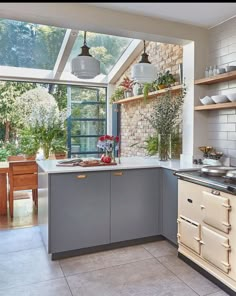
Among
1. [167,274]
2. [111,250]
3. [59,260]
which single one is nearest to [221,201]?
[167,274]

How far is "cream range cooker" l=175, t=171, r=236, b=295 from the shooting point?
2.13 m

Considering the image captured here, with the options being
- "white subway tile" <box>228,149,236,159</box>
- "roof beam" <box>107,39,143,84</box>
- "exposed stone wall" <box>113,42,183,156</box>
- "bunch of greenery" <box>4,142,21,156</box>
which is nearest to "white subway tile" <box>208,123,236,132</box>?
"white subway tile" <box>228,149,236,159</box>

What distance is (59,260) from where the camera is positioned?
276 centimetres

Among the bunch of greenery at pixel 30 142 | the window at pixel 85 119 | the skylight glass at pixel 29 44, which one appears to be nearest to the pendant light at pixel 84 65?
the skylight glass at pixel 29 44

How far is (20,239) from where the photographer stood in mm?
3254

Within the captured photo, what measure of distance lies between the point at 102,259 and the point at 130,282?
0.50m

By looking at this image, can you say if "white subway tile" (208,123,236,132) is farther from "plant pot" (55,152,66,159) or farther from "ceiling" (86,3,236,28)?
"plant pot" (55,152,66,159)

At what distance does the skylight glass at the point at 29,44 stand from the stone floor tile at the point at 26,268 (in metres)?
3.25

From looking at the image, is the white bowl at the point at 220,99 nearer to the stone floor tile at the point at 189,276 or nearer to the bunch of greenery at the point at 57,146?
the stone floor tile at the point at 189,276

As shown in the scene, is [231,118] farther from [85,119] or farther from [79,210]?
[85,119]

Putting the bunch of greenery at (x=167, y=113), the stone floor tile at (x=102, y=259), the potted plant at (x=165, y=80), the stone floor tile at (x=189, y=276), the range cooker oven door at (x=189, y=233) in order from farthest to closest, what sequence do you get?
the potted plant at (x=165, y=80) < the bunch of greenery at (x=167, y=113) < the stone floor tile at (x=102, y=259) < the range cooker oven door at (x=189, y=233) < the stone floor tile at (x=189, y=276)

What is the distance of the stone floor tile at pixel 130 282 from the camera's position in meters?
2.21

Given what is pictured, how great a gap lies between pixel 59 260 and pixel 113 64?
13.7 ft

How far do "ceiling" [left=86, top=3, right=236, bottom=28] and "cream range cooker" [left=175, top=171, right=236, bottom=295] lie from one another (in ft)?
5.59
